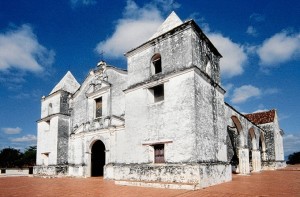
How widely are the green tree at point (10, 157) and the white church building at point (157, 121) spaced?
30525mm

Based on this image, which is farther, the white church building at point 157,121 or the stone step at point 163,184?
the white church building at point 157,121

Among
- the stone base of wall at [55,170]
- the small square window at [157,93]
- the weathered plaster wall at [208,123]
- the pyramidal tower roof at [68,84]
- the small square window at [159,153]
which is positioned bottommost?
the stone base of wall at [55,170]

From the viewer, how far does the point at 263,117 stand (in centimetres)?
2875

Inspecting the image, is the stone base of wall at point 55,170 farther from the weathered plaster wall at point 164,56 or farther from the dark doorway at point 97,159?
the weathered plaster wall at point 164,56

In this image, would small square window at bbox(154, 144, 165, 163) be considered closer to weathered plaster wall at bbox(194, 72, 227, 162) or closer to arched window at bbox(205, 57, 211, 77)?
weathered plaster wall at bbox(194, 72, 227, 162)

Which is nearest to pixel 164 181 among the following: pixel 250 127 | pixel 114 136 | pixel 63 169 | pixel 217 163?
pixel 217 163

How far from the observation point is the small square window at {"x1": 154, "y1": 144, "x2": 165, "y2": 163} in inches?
455

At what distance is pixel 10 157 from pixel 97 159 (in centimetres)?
3614

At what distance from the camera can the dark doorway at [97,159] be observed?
17.5m

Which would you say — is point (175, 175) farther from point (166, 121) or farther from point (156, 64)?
point (156, 64)

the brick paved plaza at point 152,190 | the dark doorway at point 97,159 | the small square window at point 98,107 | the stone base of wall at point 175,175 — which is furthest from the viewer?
the dark doorway at point 97,159

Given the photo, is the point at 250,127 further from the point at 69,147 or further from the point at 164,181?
the point at 69,147

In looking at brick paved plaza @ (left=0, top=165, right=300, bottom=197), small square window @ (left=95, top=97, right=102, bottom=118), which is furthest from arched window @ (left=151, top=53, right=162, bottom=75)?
brick paved plaza @ (left=0, top=165, right=300, bottom=197)

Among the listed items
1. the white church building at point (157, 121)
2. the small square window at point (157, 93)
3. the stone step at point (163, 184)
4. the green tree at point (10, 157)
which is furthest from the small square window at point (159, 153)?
the green tree at point (10, 157)
